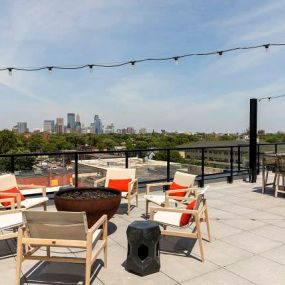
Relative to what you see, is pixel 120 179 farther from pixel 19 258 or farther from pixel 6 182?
pixel 19 258

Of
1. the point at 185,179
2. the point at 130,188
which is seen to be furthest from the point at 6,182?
the point at 185,179

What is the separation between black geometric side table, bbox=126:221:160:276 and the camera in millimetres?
3115

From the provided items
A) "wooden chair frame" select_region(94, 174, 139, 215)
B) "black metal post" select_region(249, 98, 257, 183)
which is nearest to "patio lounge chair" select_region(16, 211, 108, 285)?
"wooden chair frame" select_region(94, 174, 139, 215)

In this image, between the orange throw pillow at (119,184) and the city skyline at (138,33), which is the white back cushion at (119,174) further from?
the city skyline at (138,33)

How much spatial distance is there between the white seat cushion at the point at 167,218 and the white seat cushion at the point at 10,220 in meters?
1.56

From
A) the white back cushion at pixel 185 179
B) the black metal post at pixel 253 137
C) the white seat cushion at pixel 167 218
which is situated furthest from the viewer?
the black metal post at pixel 253 137

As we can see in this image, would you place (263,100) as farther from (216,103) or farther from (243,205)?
(216,103)

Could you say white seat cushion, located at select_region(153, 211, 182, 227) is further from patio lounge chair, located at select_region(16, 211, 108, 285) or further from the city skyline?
the city skyline

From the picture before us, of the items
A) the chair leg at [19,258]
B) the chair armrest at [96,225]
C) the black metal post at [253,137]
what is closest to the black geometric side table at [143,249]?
the chair armrest at [96,225]

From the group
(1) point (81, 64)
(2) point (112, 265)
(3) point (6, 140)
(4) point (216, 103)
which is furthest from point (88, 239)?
(3) point (6, 140)

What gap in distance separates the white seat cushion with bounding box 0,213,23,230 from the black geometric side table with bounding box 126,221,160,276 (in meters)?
1.35

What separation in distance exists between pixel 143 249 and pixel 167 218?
2.45ft

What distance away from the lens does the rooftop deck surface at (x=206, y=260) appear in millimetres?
3045

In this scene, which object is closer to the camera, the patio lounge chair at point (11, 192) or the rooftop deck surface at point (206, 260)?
the rooftop deck surface at point (206, 260)
